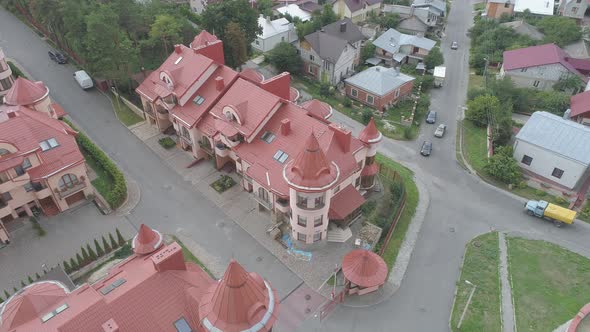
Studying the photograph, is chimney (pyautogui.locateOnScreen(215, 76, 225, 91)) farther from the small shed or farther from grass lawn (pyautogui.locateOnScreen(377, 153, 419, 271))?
the small shed

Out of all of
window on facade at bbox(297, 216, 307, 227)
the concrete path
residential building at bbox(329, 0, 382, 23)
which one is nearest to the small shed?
window on facade at bbox(297, 216, 307, 227)

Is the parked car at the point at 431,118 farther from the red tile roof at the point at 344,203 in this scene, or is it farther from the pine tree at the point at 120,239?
the pine tree at the point at 120,239

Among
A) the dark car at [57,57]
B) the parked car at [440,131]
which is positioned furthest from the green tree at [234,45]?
the parked car at [440,131]

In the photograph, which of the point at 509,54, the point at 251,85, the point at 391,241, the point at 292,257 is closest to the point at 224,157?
the point at 251,85

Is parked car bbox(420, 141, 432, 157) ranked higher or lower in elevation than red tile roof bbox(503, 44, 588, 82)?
lower

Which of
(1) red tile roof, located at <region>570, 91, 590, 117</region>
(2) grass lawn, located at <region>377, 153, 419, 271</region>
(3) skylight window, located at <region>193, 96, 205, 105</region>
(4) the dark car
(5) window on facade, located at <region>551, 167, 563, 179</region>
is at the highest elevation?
(3) skylight window, located at <region>193, 96, 205, 105</region>
